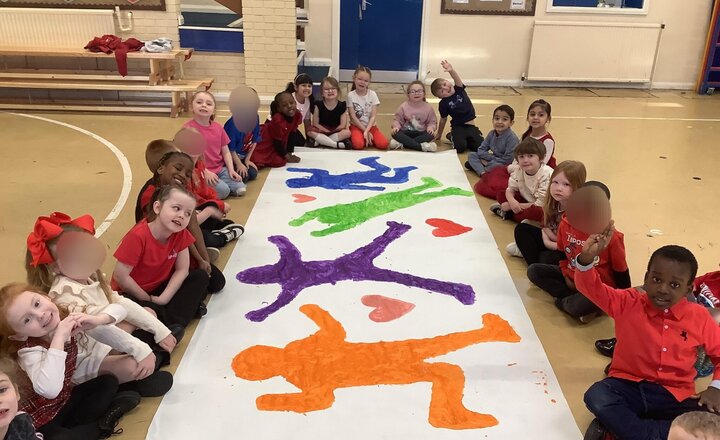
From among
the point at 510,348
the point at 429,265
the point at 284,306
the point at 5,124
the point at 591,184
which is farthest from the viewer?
the point at 5,124

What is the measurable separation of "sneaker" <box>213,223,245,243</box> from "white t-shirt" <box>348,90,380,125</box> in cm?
215

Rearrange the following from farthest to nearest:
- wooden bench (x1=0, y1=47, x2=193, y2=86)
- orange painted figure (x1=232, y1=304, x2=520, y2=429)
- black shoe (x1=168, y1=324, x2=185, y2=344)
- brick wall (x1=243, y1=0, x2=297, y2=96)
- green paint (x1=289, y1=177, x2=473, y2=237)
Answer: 1. brick wall (x1=243, y1=0, x2=297, y2=96)
2. wooden bench (x1=0, y1=47, x2=193, y2=86)
3. green paint (x1=289, y1=177, x2=473, y2=237)
4. black shoe (x1=168, y1=324, x2=185, y2=344)
5. orange painted figure (x1=232, y1=304, x2=520, y2=429)

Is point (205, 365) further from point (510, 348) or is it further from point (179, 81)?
point (179, 81)

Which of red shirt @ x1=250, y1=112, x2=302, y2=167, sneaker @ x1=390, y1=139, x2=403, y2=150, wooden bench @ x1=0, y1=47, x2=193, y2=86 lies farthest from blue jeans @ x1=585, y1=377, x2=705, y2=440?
wooden bench @ x1=0, y1=47, x2=193, y2=86

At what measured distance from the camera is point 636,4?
26.6 feet

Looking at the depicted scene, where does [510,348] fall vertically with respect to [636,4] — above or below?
below

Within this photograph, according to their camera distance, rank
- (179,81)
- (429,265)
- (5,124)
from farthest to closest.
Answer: (179,81)
(5,124)
(429,265)

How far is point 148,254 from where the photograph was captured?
2340 millimetres

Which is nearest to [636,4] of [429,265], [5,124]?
[429,265]

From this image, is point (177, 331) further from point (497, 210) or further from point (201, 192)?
point (497, 210)

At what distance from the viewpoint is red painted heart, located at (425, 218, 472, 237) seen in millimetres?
3488

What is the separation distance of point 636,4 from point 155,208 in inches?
313

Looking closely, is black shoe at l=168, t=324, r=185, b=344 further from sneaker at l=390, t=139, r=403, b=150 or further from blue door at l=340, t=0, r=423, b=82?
blue door at l=340, t=0, r=423, b=82

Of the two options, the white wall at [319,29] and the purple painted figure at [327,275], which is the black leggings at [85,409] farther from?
the white wall at [319,29]
